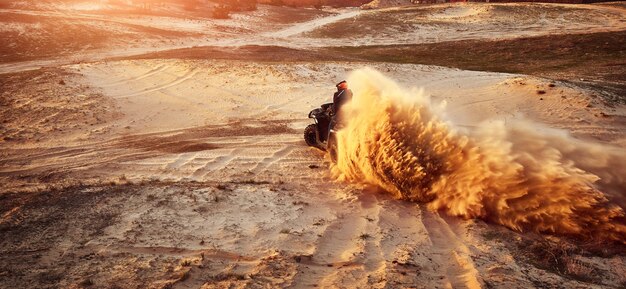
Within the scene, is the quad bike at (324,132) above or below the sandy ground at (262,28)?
below

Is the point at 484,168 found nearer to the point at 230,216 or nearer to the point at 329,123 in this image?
the point at 329,123

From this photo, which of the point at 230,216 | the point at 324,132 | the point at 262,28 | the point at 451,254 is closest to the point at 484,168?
the point at 451,254

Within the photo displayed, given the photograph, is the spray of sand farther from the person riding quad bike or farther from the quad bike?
the quad bike

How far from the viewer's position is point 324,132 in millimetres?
8797

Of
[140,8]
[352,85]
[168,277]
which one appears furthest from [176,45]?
[168,277]

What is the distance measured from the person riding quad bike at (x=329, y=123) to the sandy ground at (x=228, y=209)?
0.33 m

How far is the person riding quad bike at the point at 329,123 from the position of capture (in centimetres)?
795

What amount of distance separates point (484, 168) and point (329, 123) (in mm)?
3400

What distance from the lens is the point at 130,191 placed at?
687 cm

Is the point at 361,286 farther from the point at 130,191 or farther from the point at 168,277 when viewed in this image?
the point at 130,191

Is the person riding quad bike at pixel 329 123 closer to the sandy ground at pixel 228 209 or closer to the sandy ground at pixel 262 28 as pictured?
the sandy ground at pixel 228 209

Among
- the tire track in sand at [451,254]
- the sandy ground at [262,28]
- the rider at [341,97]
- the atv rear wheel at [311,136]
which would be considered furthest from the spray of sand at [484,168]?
the sandy ground at [262,28]

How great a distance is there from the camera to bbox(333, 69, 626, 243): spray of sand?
5438 mm

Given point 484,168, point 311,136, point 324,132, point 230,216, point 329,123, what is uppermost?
point 329,123
